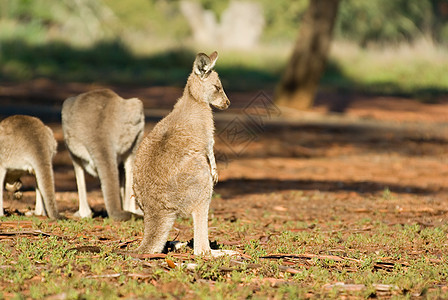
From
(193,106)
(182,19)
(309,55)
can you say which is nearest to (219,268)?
(193,106)

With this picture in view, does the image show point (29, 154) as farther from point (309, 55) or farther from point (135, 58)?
point (135, 58)

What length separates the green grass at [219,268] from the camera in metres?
3.57

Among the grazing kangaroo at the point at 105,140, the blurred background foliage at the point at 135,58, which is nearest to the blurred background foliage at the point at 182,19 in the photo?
the blurred background foliage at the point at 135,58

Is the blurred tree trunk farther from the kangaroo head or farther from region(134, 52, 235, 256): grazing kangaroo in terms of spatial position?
region(134, 52, 235, 256): grazing kangaroo

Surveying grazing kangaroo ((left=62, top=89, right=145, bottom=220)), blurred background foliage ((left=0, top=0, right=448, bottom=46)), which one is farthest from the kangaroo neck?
blurred background foliage ((left=0, top=0, right=448, bottom=46))

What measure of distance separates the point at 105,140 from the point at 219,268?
2106 millimetres

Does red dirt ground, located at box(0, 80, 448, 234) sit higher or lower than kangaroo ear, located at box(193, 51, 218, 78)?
lower

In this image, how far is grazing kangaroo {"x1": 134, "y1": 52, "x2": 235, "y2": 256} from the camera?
4.11 metres

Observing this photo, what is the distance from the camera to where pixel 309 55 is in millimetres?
14836

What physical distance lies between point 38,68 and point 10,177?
16.2 metres

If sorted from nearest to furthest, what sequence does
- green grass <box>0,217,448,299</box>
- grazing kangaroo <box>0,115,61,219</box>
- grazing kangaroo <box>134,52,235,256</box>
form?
green grass <box>0,217,448,299</box> → grazing kangaroo <box>134,52,235,256</box> → grazing kangaroo <box>0,115,61,219</box>

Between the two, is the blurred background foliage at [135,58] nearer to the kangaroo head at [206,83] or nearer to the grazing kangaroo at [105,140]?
the grazing kangaroo at [105,140]

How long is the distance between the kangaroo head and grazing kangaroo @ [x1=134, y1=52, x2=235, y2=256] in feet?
0.78

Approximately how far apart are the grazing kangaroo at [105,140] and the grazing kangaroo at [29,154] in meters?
0.30
